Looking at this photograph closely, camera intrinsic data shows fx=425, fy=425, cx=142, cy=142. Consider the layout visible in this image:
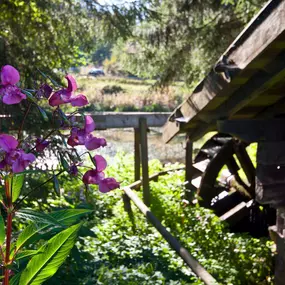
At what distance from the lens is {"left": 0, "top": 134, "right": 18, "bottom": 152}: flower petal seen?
0.84 meters

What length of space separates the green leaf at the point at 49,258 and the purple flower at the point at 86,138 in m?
0.19

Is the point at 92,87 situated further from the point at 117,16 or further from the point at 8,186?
the point at 8,186

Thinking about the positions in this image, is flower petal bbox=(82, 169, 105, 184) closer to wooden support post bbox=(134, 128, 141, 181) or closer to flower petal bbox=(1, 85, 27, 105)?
flower petal bbox=(1, 85, 27, 105)

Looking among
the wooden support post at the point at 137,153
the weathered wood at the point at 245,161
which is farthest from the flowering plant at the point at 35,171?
the wooden support post at the point at 137,153

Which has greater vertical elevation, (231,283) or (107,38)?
(107,38)

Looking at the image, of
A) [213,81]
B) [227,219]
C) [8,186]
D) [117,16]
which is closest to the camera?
[8,186]

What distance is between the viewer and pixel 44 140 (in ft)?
3.33

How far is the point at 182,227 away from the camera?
541 cm

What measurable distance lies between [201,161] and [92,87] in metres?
20.4

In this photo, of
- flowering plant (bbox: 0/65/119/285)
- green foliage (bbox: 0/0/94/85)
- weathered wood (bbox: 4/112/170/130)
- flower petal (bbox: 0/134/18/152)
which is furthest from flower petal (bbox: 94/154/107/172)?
weathered wood (bbox: 4/112/170/130)

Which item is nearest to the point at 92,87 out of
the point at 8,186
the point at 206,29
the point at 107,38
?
the point at 206,29

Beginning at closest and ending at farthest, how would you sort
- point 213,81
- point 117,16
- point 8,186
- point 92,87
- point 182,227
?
point 8,186 < point 213,81 < point 182,227 < point 117,16 < point 92,87

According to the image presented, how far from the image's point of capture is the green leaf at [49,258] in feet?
3.13

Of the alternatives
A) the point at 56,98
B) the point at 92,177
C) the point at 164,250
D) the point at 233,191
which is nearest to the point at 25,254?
the point at 92,177
